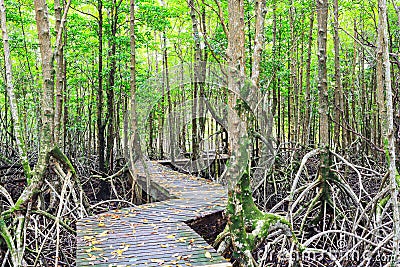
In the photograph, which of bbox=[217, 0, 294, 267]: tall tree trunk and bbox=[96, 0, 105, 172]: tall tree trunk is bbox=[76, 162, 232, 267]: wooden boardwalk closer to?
bbox=[217, 0, 294, 267]: tall tree trunk

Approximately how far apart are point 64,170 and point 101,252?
179 cm

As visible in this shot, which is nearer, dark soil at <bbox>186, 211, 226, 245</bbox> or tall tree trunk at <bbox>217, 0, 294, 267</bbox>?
tall tree trunk at <bbox>217, 0, 294, 267</bbox>

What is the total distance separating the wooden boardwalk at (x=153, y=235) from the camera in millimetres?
3697

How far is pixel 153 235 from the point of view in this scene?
14.6 ft

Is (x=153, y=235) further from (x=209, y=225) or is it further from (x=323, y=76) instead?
(x=323, y=76)

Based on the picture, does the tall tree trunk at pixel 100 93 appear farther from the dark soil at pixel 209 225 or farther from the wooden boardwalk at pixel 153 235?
the dark soil at pixel 209 225

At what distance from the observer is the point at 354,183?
29.1 ft

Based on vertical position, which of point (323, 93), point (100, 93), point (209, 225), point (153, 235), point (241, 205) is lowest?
point (209, 225)

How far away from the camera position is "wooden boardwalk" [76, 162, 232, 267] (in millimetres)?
3697

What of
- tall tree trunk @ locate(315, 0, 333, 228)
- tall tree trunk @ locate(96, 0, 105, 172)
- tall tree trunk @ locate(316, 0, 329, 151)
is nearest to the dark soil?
tall tree trunk @ locate(315, 0, 333, 228)

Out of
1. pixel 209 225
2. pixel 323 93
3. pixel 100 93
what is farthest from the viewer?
pixel 100 93

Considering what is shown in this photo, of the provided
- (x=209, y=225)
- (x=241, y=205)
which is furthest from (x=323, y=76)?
(x=209, y=225)

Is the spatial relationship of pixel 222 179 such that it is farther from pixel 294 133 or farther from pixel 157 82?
pixel 157 82

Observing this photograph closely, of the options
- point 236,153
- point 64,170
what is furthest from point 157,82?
point 236,153
